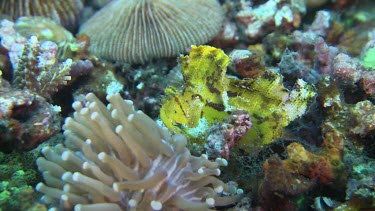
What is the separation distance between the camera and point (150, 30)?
4.27 m

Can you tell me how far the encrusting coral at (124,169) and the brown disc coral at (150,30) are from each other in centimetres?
208

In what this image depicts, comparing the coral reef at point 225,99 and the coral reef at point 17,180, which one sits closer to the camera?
the coral reef at point 17,180

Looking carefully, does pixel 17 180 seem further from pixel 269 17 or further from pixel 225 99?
pixel 269 17

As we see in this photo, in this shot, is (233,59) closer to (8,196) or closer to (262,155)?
(262,155)

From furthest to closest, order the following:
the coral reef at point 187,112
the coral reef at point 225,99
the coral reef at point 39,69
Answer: the coral reef at point 39,69 → the coral reef at point 225,99 → the coral reef at point 187,112

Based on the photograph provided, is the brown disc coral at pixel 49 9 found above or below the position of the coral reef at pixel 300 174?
above

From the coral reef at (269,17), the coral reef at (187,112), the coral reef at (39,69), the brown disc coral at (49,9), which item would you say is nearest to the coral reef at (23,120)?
the coral reef at (187,112)

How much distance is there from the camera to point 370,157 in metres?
2.56

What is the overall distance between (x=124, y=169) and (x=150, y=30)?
2708mm

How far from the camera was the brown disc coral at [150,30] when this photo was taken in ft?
13.8

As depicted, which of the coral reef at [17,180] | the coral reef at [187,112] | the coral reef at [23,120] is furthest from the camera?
the coral reef at [23,120]

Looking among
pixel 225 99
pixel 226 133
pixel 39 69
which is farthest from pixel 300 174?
pixel 39 69

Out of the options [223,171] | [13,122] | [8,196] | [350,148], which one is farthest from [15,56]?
[350,148]

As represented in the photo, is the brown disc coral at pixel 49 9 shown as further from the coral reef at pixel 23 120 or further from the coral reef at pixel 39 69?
the coral reef at pixel 23 120
